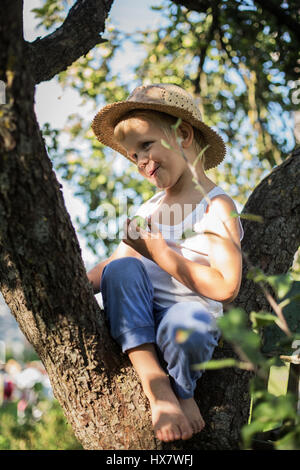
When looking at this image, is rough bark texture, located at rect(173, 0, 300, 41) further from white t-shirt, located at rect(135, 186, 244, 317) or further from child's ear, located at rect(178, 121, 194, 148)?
white t-shirt, located at rect(135, 186, 244, 317)

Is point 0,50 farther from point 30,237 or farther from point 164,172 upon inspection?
point 164,172

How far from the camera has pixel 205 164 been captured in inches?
91.1

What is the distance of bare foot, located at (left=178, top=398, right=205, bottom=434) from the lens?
1.59 meters

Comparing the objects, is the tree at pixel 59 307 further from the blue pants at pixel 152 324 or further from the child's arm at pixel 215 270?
the child's arm at pixel 215 270

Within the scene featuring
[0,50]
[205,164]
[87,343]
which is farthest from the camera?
[205,164]

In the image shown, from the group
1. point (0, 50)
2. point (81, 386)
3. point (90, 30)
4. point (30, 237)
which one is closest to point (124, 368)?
point (81, 386)

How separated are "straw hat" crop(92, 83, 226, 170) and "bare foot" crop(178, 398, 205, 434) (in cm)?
110

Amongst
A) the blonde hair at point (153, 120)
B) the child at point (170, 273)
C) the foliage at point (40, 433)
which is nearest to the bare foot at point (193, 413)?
the child at point (170, 273)

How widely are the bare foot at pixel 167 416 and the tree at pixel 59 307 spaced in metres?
0.07

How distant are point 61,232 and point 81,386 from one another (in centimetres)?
52

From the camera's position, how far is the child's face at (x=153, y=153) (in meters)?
1.89

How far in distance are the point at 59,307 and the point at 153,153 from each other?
2.47 feet

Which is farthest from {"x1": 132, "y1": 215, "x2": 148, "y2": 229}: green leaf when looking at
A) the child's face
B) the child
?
the child's face

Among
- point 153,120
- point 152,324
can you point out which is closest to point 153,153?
point 153,120
